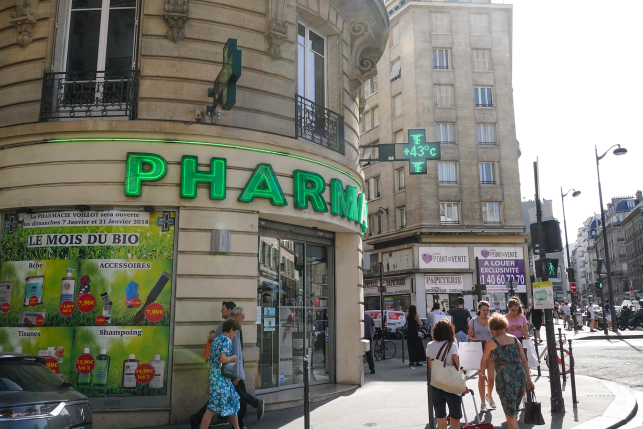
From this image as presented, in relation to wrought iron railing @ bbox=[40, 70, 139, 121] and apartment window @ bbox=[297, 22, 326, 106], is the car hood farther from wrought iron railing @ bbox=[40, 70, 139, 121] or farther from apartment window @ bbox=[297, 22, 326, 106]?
apartment window @ bbox=[297, 22, 326, 106]

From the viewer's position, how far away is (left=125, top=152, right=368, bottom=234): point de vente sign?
9117mm

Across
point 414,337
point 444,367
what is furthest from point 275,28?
point 414,337

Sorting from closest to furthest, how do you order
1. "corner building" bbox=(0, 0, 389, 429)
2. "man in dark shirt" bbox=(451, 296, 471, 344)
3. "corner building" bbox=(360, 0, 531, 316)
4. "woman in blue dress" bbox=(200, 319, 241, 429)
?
"woman in blue dress" bbox=(200, 319, 241, 429) < "corner building" bbox=(0, 0, 389, 429) < "man in dark shirt" bbox=(451, 296, 471, 344) < "corner building" bbox=(360, 0, 531, 316)

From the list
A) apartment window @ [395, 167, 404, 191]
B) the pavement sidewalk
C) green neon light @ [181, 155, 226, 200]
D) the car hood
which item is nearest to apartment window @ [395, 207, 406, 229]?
apartment window @ [395, 167, 404, 191]

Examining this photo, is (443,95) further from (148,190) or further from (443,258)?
(148,190)

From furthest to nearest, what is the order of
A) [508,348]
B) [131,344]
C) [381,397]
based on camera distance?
[381,397] → [131,344] → [508,348]

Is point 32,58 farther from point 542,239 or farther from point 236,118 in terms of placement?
point 542,239

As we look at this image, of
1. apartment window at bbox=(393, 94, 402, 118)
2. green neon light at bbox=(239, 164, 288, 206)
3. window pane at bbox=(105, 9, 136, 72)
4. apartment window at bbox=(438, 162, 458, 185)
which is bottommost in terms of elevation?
green neon light at bbox=(239, 164, 288, 206)

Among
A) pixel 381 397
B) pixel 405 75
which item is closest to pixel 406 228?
pixel 405 75

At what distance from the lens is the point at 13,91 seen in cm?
988

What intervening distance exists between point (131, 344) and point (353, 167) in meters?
6.01

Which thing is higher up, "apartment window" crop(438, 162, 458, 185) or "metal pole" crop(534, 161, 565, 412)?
"apartment window" crop(438, 162, 458, 185)

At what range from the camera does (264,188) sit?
987 centimetres

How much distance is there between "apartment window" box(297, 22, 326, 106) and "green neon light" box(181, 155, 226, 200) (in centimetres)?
298
